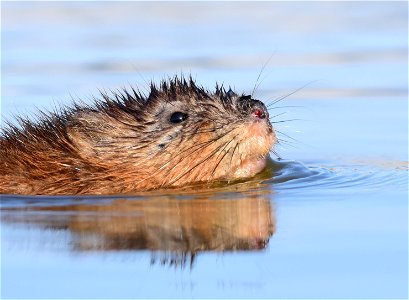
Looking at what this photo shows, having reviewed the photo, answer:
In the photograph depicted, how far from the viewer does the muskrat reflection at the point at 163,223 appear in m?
10.4

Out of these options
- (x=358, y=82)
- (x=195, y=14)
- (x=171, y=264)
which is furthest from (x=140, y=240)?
(x=195, y=14)

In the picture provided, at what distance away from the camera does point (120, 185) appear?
41.2 ft

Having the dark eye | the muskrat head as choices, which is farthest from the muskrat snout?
the dark eye

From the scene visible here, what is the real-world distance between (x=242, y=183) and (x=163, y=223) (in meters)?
2.01

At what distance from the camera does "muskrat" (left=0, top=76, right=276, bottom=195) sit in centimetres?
1245

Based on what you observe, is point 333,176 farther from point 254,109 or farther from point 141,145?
point 141,145

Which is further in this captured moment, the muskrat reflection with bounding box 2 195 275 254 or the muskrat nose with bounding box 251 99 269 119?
the muskrat nose with bounding box 251 99 269 119

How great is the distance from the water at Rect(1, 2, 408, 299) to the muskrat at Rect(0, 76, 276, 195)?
0.28 meters

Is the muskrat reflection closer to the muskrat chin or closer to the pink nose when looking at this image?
the muskrat chin

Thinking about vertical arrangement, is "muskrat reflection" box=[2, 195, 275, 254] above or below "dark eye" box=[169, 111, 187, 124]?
below

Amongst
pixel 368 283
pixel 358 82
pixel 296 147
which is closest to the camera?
pixel 368 283

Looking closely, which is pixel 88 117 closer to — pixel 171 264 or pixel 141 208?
pixel 141 208

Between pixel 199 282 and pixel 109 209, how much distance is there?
2.44m

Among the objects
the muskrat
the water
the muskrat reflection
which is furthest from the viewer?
the muskrat
